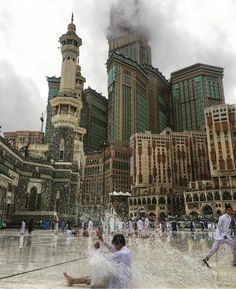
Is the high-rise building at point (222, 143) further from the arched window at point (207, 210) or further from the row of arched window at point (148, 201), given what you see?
the row of arched window at point (148, 201)

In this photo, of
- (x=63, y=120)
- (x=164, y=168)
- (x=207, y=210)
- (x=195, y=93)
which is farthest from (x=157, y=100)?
(x=63, y=120)

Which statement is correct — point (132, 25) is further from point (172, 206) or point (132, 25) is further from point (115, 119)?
point (172, 206)

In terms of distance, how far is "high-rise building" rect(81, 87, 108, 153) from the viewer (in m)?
148

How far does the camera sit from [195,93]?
158 meters

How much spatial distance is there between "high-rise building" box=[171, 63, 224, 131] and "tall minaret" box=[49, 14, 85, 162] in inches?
4434

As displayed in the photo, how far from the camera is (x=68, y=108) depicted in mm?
47500

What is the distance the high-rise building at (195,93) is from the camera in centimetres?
15475

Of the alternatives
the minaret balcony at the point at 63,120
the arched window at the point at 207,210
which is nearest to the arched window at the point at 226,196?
the arched window at the point at 207,210

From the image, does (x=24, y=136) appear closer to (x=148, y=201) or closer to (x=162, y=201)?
(x=148, y=201)

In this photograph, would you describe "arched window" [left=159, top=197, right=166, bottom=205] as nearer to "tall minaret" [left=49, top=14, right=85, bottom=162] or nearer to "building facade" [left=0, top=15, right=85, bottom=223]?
"building facade" [left=0, top=15, right=85, bottom=223]

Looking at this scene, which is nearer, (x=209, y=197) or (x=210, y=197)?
(x=210, y=197)

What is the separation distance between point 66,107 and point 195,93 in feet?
406

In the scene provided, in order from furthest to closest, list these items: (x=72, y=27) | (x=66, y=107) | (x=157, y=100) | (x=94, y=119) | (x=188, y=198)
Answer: (x=157, y=100) < (x=94, y=119) < (x=188, y=198) < (x=72, y=27) < (x=66, y=107)

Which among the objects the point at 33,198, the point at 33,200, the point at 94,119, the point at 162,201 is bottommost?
the point at 33,200
